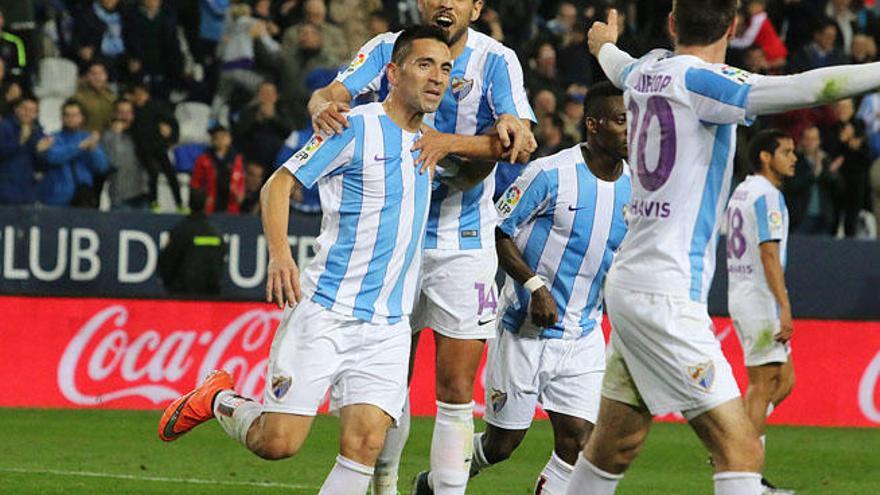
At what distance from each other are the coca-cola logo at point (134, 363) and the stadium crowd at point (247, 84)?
1.62 metres

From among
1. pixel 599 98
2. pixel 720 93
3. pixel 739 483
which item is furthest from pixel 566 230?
pixel 739 483

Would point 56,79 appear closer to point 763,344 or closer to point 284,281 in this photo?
point 763,344

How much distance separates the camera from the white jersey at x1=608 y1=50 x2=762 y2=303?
5.89 m

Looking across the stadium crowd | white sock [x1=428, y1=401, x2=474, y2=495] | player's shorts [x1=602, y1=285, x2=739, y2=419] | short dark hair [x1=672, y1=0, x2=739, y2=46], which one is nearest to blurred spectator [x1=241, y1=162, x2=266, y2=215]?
the stadium crowd

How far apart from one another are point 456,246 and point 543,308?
1.84ft

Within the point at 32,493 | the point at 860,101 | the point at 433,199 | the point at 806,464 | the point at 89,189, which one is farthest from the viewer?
the point at 860,101

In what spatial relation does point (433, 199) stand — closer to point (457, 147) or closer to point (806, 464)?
point (457, 147)

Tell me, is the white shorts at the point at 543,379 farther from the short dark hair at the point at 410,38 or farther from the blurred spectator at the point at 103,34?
the blurred spectator at the point at 103,34

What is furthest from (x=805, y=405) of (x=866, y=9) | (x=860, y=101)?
(x=866, y=9)

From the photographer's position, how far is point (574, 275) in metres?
8.26

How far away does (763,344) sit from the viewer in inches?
440

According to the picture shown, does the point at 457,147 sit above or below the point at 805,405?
above

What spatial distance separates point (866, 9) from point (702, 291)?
13.4 m

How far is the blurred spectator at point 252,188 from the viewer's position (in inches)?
591
